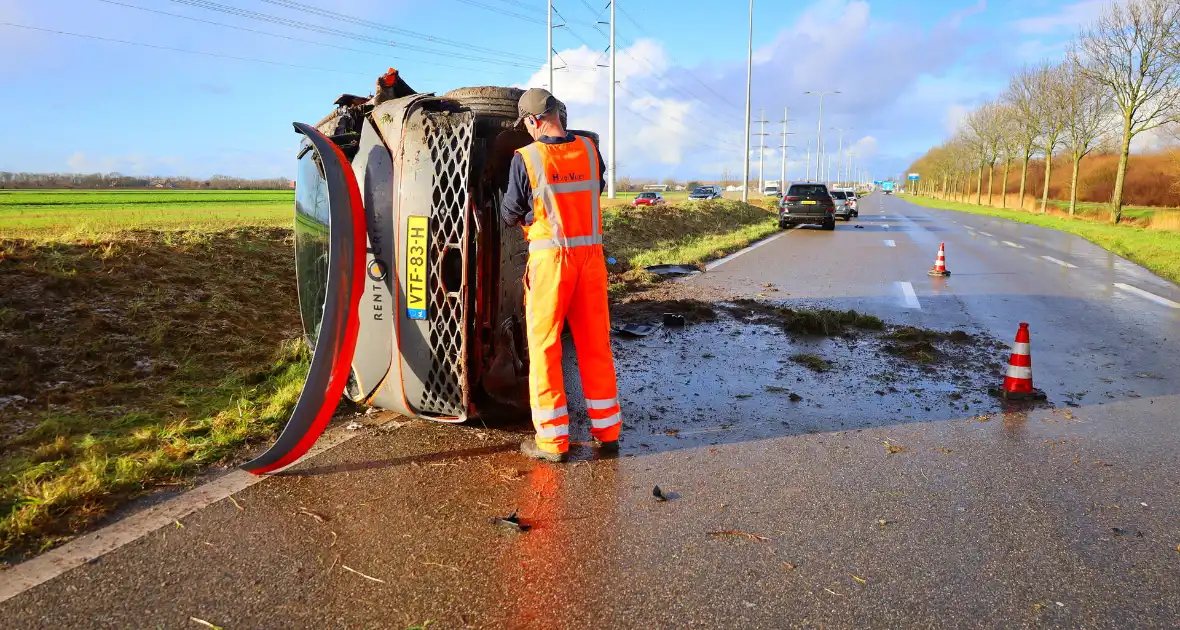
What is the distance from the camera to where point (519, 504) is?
3307 millimetres

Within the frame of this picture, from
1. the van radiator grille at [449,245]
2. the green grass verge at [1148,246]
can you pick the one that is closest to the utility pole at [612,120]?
the green grass verge at [1148,246]

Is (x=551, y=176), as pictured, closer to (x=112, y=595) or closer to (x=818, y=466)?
(x=818, y=466)

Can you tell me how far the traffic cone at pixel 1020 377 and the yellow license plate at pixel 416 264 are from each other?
4010mm

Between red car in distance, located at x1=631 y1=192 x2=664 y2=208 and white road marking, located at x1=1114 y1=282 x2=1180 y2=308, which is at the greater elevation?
red car in distance, located at x1=631 y1=192 x2=664 y2=208

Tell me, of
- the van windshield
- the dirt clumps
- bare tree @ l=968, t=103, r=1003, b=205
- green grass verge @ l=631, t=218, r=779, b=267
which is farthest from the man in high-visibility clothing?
bare tree @ l=968, t=103, r=1003, b=205

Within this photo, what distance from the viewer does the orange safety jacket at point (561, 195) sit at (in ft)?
12.3

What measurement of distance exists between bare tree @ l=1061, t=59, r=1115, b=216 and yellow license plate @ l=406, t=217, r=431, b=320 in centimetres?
4168

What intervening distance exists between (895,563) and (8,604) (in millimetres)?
3124

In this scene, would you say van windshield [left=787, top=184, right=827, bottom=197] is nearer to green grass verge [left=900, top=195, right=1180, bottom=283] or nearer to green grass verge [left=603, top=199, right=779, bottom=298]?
green grass verge [left=603, top=199, right=779, bottom=298]

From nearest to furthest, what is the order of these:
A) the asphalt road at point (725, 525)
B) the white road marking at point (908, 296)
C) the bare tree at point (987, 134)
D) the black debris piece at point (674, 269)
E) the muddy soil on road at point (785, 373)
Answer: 1. the asphalt road at point (725, 525)
2. the muddy soil on road at point (785, 373)
3. the white road marking at point (908, 296)
4. the black debris piece at point (674, 269)
5. the bare tree at point (987, 134)

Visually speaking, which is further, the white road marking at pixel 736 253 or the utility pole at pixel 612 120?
the utility pole at pixel 612 120

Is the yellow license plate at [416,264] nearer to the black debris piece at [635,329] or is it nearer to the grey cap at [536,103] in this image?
the grey cap at [536,103]

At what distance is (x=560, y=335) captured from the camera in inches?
150

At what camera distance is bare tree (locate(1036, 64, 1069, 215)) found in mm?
40844
